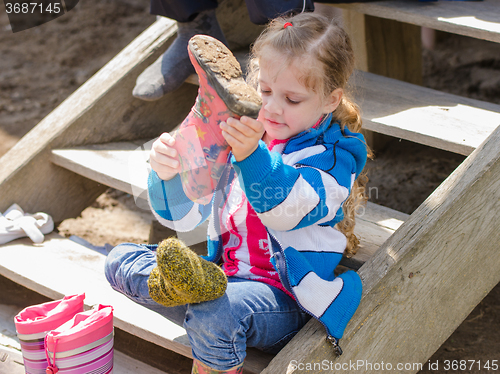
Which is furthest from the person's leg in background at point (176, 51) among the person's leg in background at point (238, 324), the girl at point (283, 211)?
the person's leg in background at point (238, 324)

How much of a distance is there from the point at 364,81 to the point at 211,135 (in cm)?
97

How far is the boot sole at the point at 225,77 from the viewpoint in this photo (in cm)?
96

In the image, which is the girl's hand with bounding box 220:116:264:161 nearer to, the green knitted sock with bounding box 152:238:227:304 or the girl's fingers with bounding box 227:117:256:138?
the girl's fingers with bounding box 227:117:256:138

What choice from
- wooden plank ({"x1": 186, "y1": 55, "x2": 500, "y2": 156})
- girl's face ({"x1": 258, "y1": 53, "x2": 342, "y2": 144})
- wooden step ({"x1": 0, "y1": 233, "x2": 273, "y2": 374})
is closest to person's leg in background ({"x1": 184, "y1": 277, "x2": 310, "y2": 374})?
wooden step ({"x1": 0, "y1": 233, "x2": 273, "y2": 374})

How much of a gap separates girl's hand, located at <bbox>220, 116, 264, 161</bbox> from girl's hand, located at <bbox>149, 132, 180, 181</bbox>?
0.22 metres

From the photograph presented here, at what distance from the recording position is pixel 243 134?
979mm

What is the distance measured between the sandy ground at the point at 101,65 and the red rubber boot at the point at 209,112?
1.03 meters

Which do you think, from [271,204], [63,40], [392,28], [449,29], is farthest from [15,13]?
[271,204]

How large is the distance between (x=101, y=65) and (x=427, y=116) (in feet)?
8.44

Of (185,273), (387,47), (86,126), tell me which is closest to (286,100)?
(185,273)

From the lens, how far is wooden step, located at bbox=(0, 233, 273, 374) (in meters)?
1.33

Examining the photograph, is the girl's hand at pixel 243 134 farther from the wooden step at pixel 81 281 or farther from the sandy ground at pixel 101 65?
the sandy ground at pixel 101 65

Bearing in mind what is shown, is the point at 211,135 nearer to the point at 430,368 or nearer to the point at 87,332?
the point at 87,332

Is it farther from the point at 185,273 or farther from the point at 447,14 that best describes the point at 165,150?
the point at 447,14
